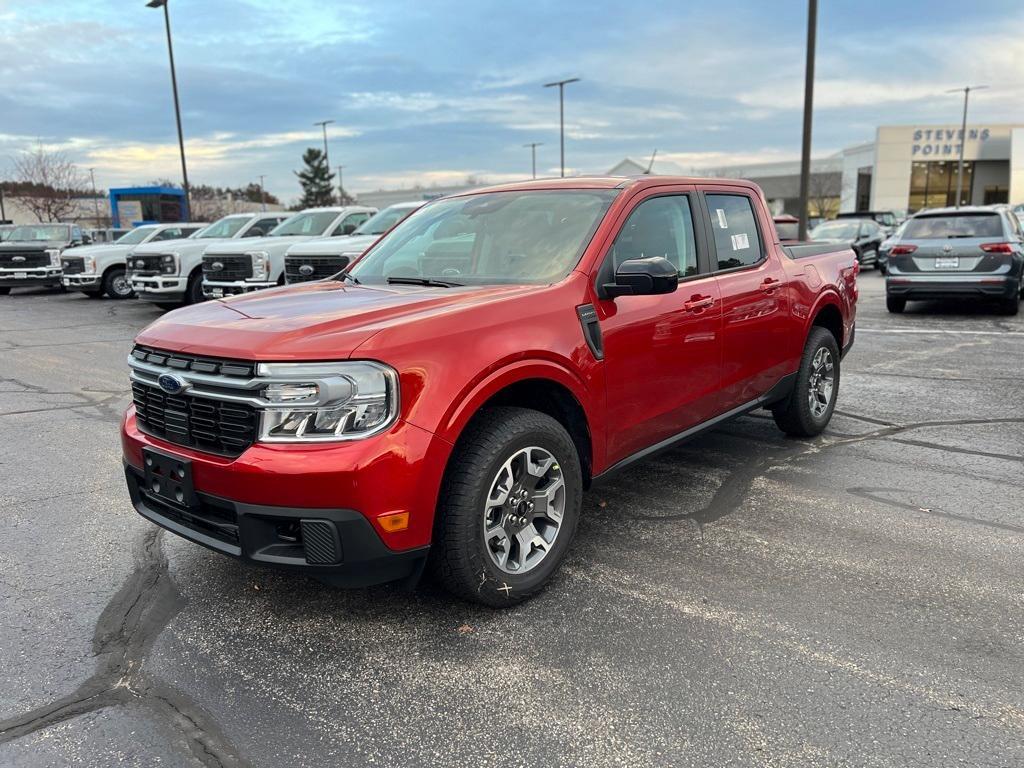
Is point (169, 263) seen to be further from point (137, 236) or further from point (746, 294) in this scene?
point (746, 294)

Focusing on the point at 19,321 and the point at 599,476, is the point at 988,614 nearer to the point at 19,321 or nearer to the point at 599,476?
the point at 599,476

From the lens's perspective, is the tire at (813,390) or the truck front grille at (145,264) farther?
the truck front grille at (145,264)

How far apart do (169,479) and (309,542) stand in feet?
2.55

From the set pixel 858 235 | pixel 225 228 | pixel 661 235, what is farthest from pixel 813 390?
pixel 858 235

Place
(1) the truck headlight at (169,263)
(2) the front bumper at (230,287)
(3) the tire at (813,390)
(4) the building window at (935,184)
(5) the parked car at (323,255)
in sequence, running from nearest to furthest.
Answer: (3) the tire at (813,390) < (5) the parked car at (323,255) < (2) the front bumper at (230,287) < (1) the truck headlight at (169,263) < (4) the building window at (935,184)

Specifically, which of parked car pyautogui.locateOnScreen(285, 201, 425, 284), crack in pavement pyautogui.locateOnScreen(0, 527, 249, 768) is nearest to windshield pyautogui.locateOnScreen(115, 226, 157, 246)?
parked car pyautogui.locateOnScreen(285, 201, 425, 284)

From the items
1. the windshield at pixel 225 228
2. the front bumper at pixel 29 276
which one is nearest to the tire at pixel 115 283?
the windshield at pixel 225 228

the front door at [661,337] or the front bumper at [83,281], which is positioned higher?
the front door at [661,337]

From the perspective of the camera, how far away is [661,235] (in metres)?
4.29

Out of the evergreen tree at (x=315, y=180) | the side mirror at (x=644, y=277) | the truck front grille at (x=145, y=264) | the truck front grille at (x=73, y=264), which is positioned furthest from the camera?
the evergreen tree at (x=315, y=180)

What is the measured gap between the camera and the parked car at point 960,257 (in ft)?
38.4

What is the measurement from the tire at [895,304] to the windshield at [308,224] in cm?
994

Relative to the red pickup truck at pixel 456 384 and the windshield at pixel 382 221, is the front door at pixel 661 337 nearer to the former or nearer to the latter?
the red pickup truck at pixel 456 384

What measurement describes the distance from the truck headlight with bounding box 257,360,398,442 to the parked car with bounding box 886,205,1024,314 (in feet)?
38.3
